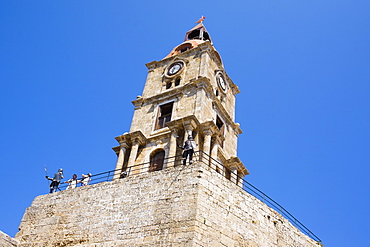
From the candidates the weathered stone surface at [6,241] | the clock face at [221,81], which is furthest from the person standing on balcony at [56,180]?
the clock face at [221,81]

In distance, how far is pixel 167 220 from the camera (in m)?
14.6

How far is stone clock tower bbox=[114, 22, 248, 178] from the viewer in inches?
1002

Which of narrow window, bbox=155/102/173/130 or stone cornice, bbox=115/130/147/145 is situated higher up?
narrow window, bbox=155/102/173/130

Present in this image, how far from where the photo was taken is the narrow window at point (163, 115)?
27.7 m

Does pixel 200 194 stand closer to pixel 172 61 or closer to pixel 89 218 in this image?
pixel 89 218

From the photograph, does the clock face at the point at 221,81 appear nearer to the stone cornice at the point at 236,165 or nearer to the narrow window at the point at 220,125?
the narrow window at the point at 220,125

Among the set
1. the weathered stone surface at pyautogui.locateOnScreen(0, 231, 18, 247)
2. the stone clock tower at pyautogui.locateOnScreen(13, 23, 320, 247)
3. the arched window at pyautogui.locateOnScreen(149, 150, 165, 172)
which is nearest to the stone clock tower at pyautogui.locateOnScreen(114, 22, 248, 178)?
the arched window at pyautogui.locateOnScreen(149, 150, 165, 172)

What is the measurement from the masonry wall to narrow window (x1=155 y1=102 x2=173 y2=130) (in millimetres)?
10401

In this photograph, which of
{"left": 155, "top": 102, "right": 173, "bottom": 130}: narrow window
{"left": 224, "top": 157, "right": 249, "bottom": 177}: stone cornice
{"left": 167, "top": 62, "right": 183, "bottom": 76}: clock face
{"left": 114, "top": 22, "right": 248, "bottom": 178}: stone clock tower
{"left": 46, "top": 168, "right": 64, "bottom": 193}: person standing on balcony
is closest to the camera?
{"left": 46, "top": 168, "right": 64, "bottom": 193}: person standing on balcony

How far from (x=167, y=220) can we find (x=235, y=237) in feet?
9.17

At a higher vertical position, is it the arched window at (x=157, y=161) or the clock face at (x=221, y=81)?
the clock face at (x=221, y=81)

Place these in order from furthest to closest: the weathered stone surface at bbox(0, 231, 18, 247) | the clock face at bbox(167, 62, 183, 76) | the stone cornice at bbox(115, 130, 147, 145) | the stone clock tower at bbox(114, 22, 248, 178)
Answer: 1. the clock face at bbox(167, 62, 183, 76)
2. the stone cornice at bbox(115, 130, 147, 145)
3. the stone clock tower at bbox(114, 22, 248, 178)
4. the weathered stone surface at bbox(0, 231, 18, 247)

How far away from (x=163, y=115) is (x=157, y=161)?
13.7 feet

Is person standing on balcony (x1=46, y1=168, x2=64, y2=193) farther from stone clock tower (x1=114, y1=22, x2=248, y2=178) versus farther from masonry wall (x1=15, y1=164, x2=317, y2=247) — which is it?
stone clock tower (x1=114, y1=22, x2=248, y2=178)
